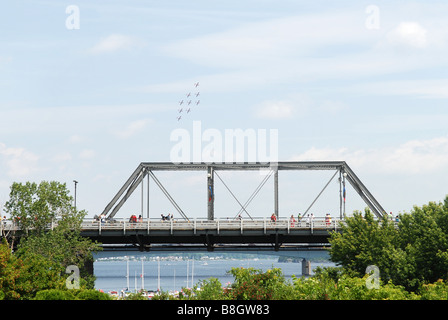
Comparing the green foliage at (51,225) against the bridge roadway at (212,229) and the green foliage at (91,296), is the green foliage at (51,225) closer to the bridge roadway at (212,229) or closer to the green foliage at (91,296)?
the bridge roadway at (212,229)

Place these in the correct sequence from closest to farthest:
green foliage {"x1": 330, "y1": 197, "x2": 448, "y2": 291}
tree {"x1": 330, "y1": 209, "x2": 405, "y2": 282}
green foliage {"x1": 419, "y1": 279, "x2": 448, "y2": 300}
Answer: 1. green foliage {"x1": 419, "y1": 279, "x2": 448, "y2": 300}
2. green foliage {"x1": 330, "y1": 197, "x2": 448, "y2": 291}
3. tree {"x1": 330, "y1": 209, "x2": 405, "y2": 282}

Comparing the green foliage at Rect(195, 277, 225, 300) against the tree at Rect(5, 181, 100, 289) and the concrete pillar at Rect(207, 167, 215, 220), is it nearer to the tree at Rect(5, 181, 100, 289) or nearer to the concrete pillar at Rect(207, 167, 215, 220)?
the tree at Rect(5, 181, 100, 289)

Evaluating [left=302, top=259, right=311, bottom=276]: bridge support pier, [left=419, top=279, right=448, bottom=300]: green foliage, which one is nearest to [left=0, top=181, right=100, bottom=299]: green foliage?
[left=419, top=279, right=448, bottom=300]: green foliage

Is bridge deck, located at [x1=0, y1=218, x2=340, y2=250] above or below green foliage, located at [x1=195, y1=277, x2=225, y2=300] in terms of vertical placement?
above

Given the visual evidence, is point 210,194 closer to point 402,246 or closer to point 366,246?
point 366,246

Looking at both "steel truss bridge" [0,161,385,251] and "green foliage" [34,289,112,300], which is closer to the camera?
"green foliage" [34,289,112,300]

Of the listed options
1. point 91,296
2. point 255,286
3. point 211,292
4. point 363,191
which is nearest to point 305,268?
point 363,191

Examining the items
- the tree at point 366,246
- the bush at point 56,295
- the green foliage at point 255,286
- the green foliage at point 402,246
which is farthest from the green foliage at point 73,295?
the tree at point 366,246

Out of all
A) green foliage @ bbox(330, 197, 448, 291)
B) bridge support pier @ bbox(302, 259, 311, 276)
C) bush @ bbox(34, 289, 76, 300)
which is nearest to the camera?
bush @ bbox(34, 289, 76, 300)

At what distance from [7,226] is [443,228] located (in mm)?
42842

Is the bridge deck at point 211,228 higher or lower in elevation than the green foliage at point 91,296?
higher

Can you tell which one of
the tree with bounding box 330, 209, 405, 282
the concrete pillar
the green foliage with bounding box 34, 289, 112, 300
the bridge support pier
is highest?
the concrete pillar

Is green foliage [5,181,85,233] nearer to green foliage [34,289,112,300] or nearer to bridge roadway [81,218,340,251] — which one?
bridge roadway [81,218,340,251]

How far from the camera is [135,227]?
75.1 meters
